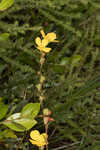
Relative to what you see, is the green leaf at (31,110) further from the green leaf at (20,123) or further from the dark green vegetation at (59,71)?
the dark green vegetation at (59,71)

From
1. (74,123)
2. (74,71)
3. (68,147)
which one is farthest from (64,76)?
(68,147)

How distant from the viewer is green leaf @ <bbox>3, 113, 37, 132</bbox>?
2.84 ft

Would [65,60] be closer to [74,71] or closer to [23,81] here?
[74,71]

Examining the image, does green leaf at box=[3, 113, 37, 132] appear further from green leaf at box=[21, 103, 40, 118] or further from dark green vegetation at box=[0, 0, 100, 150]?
dark green vegetation at box=[0, 0, 100, 150]

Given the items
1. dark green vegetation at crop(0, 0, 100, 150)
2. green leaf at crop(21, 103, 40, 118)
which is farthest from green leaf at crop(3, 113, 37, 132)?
dark green vegetation at crop(0, 0, 100, 150)

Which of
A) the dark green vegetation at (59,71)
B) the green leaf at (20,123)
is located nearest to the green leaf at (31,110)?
the green leaf at (20,123)

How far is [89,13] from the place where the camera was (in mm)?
1802

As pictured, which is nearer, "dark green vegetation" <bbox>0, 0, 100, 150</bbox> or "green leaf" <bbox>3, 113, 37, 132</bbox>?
"green leaf" <bbox>3, 113, 37, 132</bbox>

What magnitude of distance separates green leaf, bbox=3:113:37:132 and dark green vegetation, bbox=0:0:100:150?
179 mm

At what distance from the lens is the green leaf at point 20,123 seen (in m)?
0.87

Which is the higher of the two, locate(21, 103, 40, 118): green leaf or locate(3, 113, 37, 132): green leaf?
locate(21, 103, 40, 118): green leaf

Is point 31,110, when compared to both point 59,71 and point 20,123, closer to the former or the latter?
point 20,123

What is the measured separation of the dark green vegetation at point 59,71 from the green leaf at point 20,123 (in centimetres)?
18

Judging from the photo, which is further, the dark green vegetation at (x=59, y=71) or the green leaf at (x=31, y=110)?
the dark green vegetation at (x=59, y=71)
